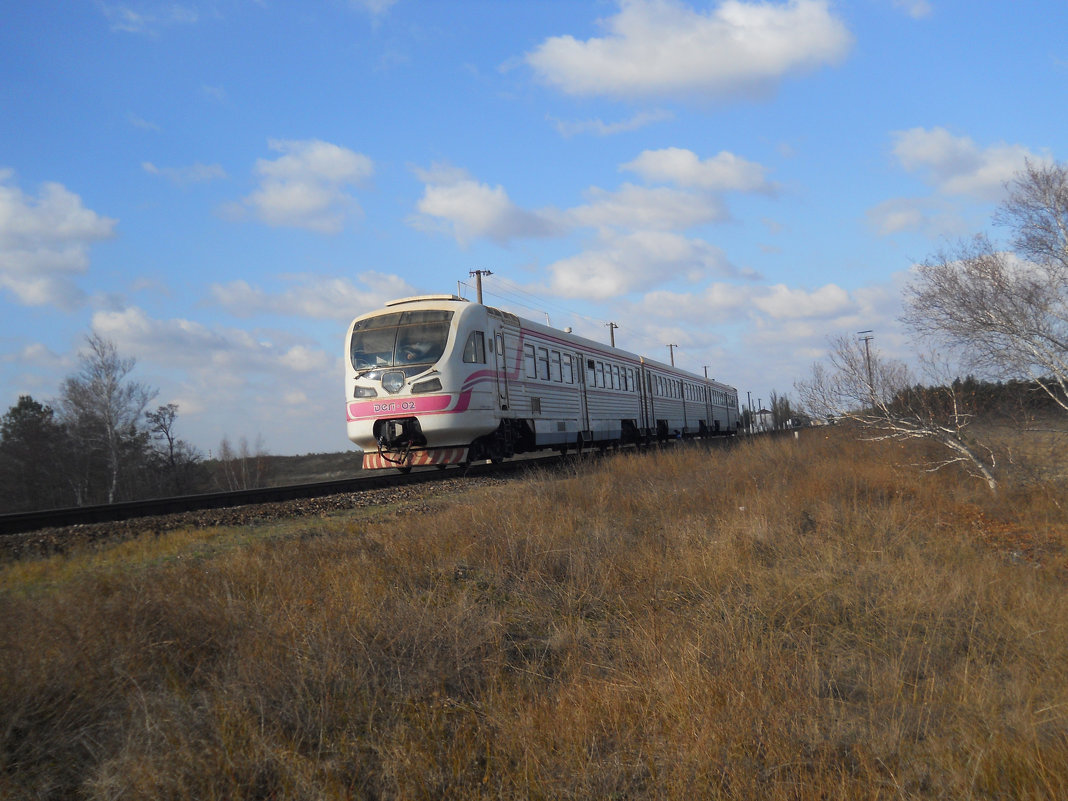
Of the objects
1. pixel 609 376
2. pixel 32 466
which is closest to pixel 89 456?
pixel 32 466

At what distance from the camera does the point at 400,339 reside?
13.7 metres

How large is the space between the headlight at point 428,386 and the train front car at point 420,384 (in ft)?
0.06

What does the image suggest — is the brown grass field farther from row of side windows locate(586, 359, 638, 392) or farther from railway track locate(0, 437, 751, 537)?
row of side windows locate(586, 359, 638, 392)

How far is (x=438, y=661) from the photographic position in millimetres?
4031

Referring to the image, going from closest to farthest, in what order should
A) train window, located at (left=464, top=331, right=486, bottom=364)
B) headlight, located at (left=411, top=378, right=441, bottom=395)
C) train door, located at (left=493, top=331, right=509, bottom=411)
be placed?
1. headlight, located at (left=411, top=378, right=441, bottom=395)
2. train window, located at (left=464, top=331, right=486, bottom=364)
3. train door, located at (left=493, top=331, right=509, bottom=411)

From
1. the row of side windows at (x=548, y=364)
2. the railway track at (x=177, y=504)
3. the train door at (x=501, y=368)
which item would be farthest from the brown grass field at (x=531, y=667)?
the row of side windows at (x=548, y=364)

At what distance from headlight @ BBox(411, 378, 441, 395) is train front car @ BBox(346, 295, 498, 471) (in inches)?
0.7

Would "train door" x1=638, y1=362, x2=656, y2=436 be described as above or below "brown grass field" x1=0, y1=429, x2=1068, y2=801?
above

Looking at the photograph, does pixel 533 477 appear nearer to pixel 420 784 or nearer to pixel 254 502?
pixel 254 502

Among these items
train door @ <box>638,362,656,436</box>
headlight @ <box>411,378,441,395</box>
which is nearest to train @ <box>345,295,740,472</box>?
headlight @ <box>411,378,441,395</box>

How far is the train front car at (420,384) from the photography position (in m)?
13.1

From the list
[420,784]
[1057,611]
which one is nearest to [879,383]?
[1057,611]

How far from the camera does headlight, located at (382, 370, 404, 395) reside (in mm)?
13328

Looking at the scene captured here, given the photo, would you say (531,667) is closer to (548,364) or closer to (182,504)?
(182,504)
